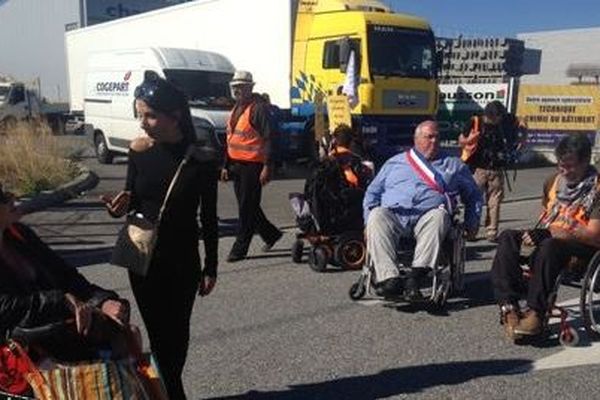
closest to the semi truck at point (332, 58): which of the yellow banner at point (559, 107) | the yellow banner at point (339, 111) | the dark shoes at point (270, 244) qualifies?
the yellow banner at point (339, 111)

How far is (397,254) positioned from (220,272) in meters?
2.05

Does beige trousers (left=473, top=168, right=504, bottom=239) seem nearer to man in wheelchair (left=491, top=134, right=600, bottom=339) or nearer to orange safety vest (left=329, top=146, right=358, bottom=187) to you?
orange safety vest (left=329, top=146, right=358, bottom=187)

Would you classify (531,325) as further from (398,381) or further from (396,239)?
(396,239)

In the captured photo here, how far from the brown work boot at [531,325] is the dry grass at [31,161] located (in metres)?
8.71

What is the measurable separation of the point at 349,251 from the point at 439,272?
1.55 metres

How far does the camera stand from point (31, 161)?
12.7 metres

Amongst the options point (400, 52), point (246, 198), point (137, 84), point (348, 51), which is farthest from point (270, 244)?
point (137, 84)

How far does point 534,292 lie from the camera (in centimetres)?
514

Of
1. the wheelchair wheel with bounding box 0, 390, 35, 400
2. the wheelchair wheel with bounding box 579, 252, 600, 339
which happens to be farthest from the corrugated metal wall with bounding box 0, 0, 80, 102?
the wheelchair wheel with bounding box 0, 390, 35, 400

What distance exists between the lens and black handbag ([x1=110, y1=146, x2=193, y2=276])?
142 inches

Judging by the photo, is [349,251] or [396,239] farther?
[349,251]

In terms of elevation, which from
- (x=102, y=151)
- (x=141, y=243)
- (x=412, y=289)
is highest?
(x=141, y=243)

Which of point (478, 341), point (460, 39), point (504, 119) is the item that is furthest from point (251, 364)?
point (460, 39)

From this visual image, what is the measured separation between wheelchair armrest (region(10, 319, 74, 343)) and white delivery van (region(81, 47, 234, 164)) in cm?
1221
